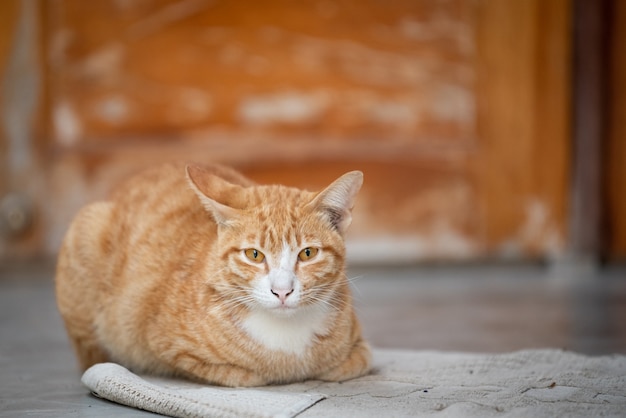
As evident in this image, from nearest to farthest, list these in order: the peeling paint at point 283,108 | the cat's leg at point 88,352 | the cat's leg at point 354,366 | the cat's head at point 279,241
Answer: the cat's head at point 279,241 → the cat's leg at point 354,366 → the cat's leg at point 88,352 → the peeling paint at point 283,108

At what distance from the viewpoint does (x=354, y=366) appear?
83.1 inches

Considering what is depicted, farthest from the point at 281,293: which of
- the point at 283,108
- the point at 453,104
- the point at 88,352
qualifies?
the point at 453,104

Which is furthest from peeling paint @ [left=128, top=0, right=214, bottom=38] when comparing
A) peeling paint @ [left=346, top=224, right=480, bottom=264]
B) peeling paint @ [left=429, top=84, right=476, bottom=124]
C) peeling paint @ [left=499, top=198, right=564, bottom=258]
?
peeling paint @ [left=499, top=198, right=564, bottom=258]

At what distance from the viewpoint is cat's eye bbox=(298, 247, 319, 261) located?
194 cm

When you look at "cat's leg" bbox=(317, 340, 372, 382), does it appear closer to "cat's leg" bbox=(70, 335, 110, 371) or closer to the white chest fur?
the white chest fur

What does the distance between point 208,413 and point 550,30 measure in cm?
333

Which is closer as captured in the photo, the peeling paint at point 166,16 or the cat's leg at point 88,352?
the cat's leg at point 88,352

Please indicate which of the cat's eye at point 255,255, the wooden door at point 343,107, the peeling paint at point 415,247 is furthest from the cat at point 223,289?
the peeling paint at point 415,247

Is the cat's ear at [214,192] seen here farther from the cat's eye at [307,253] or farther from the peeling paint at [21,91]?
the peeling paint at [21,91]

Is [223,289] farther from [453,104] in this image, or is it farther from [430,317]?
[453,104]

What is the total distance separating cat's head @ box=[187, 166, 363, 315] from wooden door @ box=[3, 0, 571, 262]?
6.96ft

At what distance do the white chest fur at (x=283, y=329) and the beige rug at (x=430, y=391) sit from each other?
4.0 inches

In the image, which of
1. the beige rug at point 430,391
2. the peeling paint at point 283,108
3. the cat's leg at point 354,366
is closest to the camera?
the beige rug at point 430,391

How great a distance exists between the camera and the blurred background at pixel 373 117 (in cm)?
405
